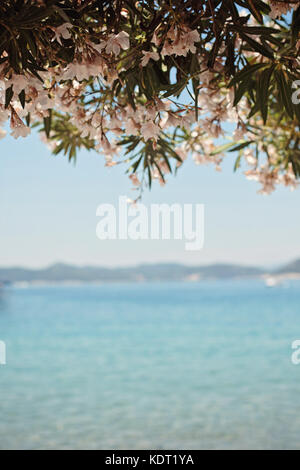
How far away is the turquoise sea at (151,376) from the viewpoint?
737 cm

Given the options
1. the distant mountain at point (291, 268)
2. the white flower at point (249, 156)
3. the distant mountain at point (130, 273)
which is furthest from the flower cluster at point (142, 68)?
the distant mountain at point (130, 273)

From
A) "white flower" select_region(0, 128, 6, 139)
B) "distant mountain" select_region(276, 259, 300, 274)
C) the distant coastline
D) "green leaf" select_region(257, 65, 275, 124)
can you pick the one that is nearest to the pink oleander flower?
"green leaf" select_region(257, 65, 275, 124)

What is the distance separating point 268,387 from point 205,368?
4080 mm

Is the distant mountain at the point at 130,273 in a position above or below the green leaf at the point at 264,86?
above

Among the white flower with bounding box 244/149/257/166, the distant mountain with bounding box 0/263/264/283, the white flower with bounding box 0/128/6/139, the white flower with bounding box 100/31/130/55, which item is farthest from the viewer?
the distant mountain with bounding box 0/263/264/283

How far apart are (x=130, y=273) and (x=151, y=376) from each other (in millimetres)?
32602

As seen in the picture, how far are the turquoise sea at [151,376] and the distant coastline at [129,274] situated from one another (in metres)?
14.6

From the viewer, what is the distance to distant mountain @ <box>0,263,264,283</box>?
144 ft

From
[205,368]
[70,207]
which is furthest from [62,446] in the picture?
[70,207]

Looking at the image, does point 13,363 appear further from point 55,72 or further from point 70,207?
point 70,207

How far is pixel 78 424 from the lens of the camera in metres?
8.31

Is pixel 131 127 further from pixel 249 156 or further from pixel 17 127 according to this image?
pixel 249 156

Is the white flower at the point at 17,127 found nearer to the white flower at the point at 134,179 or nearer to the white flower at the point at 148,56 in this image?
the white flower at the point at 148,56

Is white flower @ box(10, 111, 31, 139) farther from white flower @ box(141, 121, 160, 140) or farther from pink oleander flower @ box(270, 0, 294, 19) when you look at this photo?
pink oleander flower @ box(270, 0, 294, 19)
